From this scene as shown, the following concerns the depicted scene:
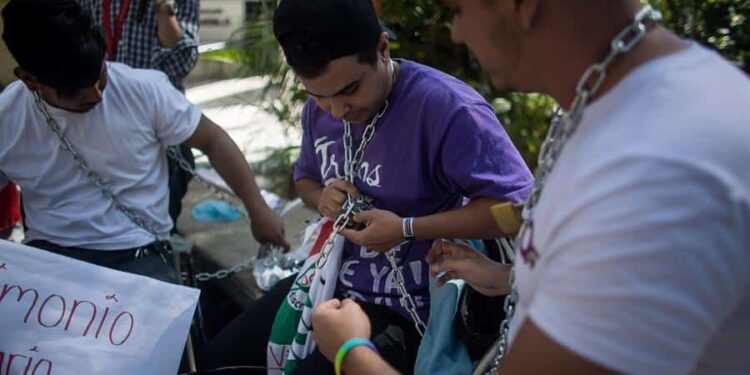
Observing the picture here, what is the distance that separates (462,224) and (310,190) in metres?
0.62

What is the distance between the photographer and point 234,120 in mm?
5969

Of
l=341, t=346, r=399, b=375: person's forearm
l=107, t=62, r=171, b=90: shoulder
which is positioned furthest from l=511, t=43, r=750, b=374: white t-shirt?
l=107, t=62, r=171, b=90: shoulder

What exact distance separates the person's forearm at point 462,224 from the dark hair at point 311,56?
0.42 meters

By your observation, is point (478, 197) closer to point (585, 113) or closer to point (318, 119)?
point (318, 119)

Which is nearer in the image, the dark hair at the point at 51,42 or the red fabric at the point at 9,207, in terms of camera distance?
the dark hair at the point at 51,42

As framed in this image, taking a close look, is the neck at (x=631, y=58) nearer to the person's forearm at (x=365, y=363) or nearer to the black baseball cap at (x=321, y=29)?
the person's forearm at (x=365, y=363)

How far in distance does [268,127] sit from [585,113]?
4.26 metres

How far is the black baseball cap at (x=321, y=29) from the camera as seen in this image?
166 cm

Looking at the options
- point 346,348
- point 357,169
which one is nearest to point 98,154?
point 357,169

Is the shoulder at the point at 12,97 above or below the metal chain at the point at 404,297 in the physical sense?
above

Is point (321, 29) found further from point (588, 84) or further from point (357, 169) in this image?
point (588, 84)

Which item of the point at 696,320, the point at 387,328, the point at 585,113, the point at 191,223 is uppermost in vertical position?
the point at 585,113

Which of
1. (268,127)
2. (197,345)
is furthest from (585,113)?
(268,127)

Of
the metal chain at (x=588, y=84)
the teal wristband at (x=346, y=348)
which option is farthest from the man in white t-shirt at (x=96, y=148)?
the metal chain at (x=588, y=84)
